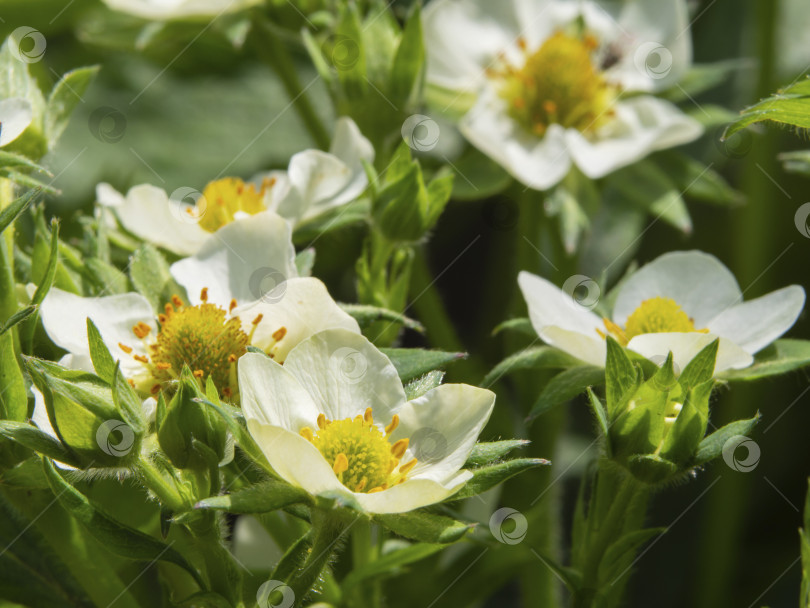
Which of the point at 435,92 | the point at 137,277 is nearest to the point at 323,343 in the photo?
the point at 137,277

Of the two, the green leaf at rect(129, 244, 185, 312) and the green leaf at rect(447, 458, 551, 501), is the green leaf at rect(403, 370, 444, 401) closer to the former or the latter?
the green leaf at rect(447, 458, 551, 501)

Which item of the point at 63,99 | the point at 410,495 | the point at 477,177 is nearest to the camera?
the point at 410,495

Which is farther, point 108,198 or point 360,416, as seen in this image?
point 108,198

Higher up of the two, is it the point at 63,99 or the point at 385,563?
the point at 63,99

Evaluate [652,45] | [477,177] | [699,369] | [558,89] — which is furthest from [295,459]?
[652,45]

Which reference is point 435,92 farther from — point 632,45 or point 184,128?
point 184,128

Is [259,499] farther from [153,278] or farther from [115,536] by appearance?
[153,278]

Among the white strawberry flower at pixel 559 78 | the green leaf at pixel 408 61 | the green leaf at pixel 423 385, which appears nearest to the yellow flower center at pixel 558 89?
the white strawberry flower at pixel 559 78

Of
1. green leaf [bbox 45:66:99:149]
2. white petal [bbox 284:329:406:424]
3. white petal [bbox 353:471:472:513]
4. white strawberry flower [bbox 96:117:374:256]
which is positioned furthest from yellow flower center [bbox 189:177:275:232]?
white petal [bbox 353:471:472:513]
